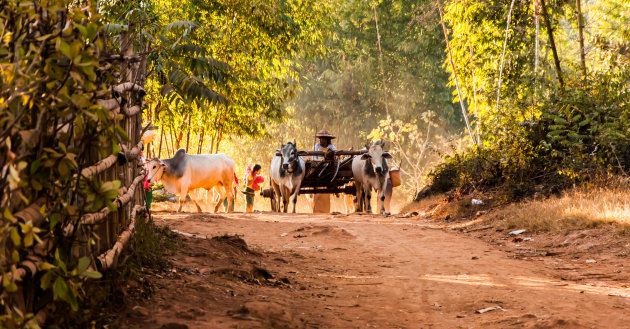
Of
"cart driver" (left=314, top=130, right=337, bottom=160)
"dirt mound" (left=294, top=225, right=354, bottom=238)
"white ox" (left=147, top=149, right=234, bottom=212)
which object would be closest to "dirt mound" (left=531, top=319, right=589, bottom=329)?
"dirt mound" (left=294, top=225, right=354, bottom=238)

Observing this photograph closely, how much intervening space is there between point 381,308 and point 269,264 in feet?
6.55

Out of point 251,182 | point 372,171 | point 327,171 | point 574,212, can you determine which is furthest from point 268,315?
point 251,182

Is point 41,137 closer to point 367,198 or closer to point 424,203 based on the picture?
point 367,198

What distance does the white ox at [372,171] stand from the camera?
48.1 ft

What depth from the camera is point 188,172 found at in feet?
46.2

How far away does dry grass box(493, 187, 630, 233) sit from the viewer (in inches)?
330

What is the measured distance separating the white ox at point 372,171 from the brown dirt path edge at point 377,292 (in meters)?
6.12

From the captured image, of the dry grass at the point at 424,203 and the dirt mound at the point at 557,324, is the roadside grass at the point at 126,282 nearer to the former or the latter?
the dirt mound at the point at 557,324

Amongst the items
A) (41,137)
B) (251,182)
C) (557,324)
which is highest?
(251,182)

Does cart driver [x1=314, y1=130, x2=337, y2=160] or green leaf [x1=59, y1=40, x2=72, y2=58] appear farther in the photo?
cart driver [x1=314, y1=130, x2=337, y2=160]

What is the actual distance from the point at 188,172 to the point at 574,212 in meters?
8.21

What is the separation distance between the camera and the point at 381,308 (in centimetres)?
501

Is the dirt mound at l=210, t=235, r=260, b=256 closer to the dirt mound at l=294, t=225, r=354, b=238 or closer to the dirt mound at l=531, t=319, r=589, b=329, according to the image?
the dirt mound at l=294, t=225, r=354, b=238

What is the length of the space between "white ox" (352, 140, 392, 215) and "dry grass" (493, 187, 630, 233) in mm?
4222
